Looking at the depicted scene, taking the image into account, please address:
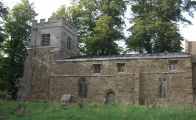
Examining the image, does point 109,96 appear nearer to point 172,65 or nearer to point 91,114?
point 172,65

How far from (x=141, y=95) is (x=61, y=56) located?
34.1 feet

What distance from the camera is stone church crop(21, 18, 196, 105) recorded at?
31750 millimetres

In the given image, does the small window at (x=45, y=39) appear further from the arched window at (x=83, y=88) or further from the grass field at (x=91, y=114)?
the grass field at (x=91, y=114)

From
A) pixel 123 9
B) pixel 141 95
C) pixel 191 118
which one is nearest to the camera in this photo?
pixel 191 118

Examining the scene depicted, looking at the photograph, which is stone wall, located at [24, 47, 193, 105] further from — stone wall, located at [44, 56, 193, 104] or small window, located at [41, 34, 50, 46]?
small window, located at [41, 34, 50, 46]

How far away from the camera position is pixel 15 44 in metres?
42.9

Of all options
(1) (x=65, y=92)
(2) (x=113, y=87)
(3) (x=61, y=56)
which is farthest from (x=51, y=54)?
(2) (x=113, y=87)

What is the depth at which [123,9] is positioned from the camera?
43625mm

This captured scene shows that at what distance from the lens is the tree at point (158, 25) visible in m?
39.2

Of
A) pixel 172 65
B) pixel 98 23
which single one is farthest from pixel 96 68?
pixel 98 23

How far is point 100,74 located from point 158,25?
9833 mm

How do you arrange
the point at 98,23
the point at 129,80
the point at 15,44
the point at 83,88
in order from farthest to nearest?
the point at 15,44 < the point at 98,23 < the point at 83,88 < the point at 129,80

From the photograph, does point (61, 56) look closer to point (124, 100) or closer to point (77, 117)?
point (124, 100)

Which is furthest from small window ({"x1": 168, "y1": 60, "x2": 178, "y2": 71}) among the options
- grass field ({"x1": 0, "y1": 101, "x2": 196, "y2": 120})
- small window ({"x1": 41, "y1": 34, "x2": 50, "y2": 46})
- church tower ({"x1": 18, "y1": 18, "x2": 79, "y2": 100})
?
small window ({"x1": 41, "y1": 34, "x2": 50, "y2": 46})
